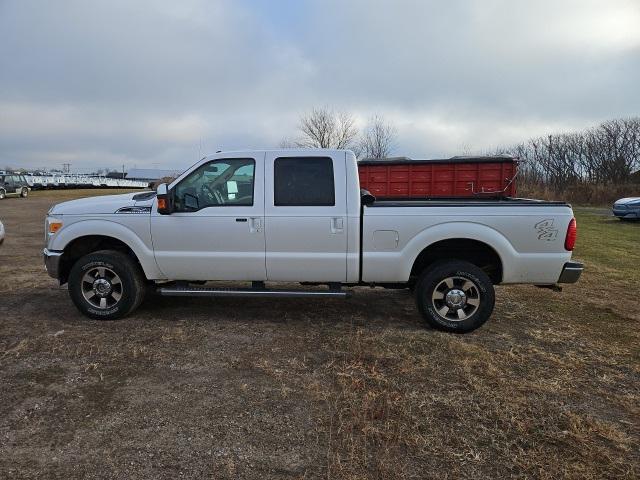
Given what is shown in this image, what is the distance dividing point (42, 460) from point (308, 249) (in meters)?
3.01

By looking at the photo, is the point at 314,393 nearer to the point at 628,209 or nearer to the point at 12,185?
the point at 628,209

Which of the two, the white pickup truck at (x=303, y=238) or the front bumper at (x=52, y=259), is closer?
the white pickup truck at (x=303, y=238)

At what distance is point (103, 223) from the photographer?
5.19 m

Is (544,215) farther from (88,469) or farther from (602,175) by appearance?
(602,175)

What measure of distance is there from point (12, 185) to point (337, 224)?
114 feet

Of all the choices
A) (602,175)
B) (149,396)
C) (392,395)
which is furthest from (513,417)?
(602,175)

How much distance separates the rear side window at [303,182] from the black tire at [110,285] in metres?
1.87

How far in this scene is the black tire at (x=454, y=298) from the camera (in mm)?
4906

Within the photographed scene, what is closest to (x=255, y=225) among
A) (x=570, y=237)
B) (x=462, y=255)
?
(x=462, y=255)

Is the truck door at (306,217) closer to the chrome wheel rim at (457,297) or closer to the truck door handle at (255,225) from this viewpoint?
the truck door handle at (255,225)

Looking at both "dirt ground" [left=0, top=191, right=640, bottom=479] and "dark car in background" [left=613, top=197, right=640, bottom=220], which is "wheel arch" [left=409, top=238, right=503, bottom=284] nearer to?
"dirt ground" [left=0, top=191, right=640, bottom=479]

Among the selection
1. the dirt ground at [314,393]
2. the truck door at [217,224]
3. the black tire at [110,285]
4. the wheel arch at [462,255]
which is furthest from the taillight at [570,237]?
the black tire at [110,285]

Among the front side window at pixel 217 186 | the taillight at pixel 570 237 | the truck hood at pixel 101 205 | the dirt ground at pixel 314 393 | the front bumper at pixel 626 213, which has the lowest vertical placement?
the dirt ground at pixel 314 393

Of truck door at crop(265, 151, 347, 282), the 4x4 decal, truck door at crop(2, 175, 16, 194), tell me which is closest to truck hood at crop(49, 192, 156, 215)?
truck door at crop(265, 151, 347, 282)
